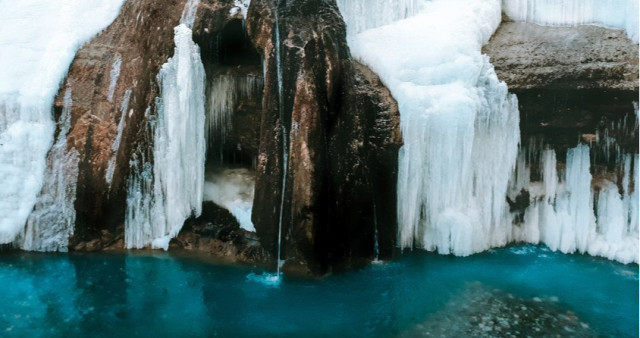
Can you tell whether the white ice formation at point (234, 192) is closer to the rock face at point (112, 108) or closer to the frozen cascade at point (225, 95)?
the frozen cascade at point (225, 95)

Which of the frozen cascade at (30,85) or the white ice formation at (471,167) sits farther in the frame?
the frozen cascade at (30,85)

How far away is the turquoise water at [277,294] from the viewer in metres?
7.07

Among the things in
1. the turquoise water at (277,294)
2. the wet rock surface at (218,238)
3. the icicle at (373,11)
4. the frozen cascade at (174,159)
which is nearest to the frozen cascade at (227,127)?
the wet rock surface at (218,238)

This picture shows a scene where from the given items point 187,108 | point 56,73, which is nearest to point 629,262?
point 187,108

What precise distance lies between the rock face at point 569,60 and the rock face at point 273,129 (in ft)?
5.77

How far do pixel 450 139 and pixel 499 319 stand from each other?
2611mm

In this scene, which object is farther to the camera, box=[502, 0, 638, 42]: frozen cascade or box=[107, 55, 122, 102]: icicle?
box=[107, 55, 122, 102]: icicle

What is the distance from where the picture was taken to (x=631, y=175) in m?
8.97

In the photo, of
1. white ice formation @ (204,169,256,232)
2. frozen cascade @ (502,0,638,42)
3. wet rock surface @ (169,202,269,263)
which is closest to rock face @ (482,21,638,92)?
frozen cascade @ (502,0,638,42)

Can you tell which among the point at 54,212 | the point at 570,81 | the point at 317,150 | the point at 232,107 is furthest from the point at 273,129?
the point at 570,81

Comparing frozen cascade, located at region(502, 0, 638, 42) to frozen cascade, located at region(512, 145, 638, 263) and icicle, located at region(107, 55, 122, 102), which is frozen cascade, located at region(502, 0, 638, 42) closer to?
frozen cascade, located at region(512, 145, 638, 263)

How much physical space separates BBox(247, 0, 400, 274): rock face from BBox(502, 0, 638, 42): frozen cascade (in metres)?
3.06

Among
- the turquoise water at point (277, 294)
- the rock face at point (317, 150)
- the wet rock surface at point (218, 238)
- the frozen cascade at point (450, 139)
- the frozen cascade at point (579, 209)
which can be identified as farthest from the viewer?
the frozen cascade at point (579, 209)

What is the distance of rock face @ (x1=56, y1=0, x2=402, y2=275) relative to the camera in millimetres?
8148
